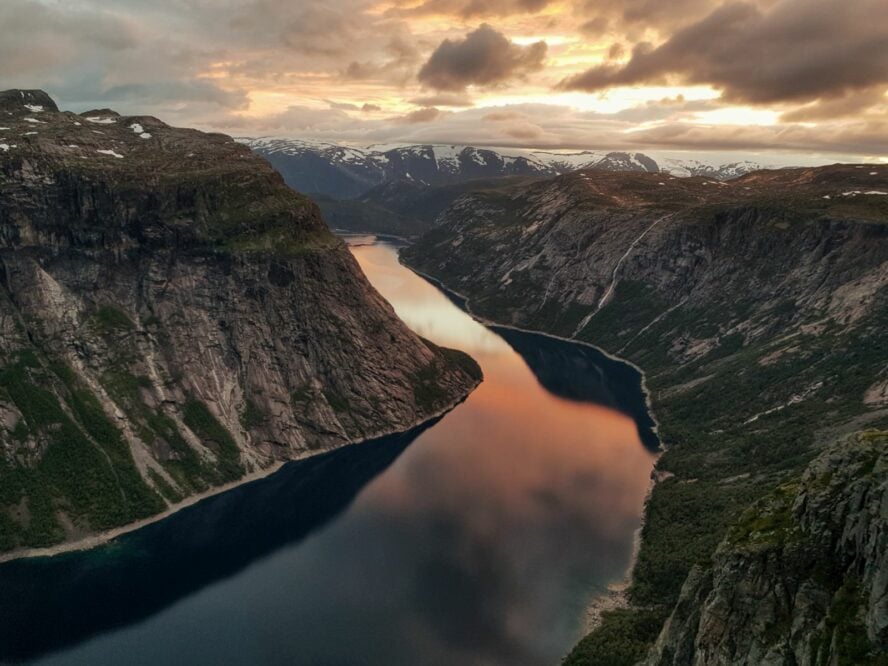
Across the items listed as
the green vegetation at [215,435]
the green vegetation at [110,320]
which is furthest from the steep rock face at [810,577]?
the green vegetation at [110,320]

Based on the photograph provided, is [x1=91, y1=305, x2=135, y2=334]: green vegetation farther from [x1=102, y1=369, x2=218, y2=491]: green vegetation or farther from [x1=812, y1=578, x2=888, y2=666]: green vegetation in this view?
[x1=812, y1=578, x2=888, y2=666]: green vegetation

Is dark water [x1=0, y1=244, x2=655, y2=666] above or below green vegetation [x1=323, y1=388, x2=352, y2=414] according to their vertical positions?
below

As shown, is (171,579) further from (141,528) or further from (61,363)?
(61,363)

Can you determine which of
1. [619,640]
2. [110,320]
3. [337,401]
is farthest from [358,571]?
[110,320]

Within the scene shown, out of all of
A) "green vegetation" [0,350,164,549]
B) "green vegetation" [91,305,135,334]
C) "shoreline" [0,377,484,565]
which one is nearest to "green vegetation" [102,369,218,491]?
"shoreline" [0,377,484,565]

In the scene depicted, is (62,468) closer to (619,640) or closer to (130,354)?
(130,354)

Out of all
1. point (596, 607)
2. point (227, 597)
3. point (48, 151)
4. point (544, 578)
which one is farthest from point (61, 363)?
point (596, 607)
